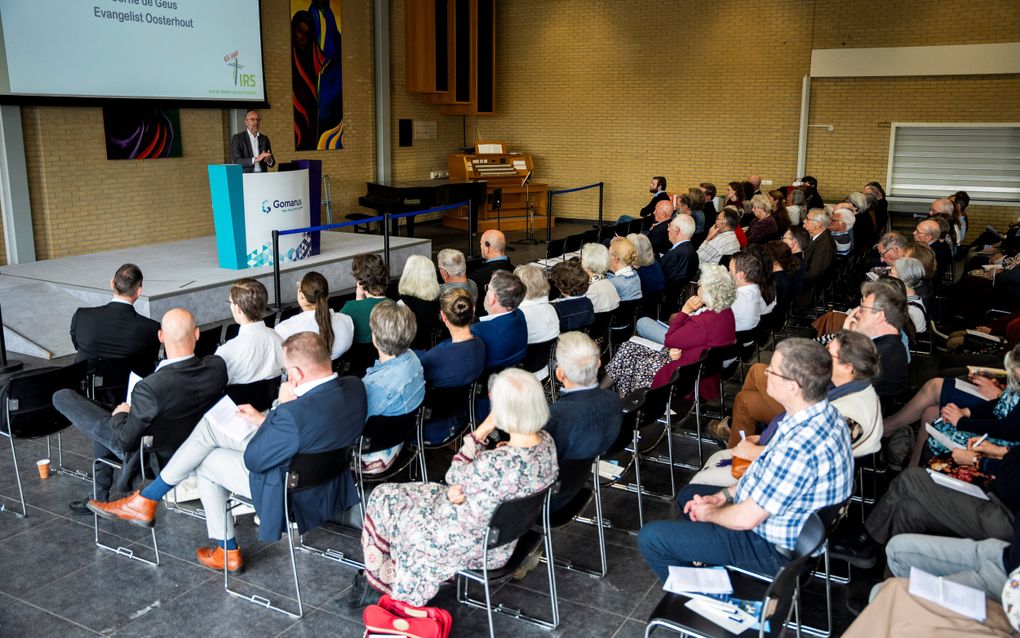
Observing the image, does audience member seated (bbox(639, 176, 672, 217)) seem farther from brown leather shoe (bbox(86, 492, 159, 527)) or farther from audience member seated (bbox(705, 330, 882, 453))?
brown leather shoe (bbox(86, 492, 159, 527))

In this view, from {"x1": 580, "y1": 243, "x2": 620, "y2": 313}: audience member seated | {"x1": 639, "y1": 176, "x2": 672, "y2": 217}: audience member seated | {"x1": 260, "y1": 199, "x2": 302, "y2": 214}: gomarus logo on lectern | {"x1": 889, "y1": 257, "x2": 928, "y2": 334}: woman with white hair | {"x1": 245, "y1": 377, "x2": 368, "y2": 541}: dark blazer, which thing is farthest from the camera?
{"x1": 639, "y1": 176, "x2": 672, "y2": 217}: audience member seated

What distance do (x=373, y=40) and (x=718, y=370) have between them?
1058 centimetres

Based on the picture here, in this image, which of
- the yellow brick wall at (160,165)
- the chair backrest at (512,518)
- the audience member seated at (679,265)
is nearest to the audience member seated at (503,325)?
the chair backrest at (512,518)

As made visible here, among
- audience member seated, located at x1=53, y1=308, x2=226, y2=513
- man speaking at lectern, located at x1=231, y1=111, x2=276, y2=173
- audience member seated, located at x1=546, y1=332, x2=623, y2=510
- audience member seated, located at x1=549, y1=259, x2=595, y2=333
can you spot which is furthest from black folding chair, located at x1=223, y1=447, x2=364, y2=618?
man speaking at lectern, located at x1=231, y1=111, x2=276, y2=173

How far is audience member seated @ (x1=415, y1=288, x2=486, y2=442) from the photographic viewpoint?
13.9ft

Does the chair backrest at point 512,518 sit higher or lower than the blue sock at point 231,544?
higher

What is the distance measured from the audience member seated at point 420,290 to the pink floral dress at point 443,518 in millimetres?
2211

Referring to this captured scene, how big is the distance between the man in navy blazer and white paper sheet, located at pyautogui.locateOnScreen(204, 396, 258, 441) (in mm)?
17

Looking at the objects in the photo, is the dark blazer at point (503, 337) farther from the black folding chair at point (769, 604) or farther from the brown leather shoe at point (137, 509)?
the black folding chair at point (769, 604)

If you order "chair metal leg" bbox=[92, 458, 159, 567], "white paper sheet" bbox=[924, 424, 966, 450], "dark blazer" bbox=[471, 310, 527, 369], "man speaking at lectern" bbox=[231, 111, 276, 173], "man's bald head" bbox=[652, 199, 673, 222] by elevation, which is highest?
"man speaking at lectern" bbox=[231, 111, 276, 173]

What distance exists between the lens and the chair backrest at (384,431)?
375cm

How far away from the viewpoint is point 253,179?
26.4 ft

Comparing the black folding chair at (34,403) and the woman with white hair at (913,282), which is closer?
the black folding chair at (34,403)

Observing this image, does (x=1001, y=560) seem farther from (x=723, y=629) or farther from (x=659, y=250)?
(x=659, y=250)
